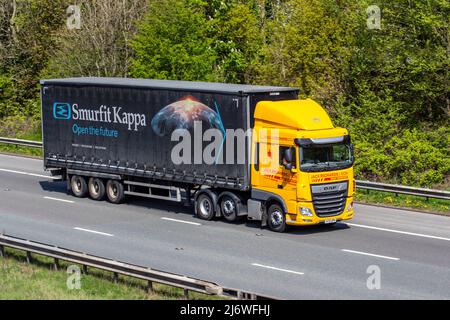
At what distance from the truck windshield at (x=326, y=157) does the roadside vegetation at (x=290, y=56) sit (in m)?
8.39

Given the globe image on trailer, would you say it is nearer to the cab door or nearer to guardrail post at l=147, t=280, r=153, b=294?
the cab door

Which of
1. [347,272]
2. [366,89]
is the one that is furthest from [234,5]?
[347,272]

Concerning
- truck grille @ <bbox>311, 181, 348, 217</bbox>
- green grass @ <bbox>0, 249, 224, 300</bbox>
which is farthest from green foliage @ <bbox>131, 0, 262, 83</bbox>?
green grass @ <bbox>0, 249, 224, 300</bbox>

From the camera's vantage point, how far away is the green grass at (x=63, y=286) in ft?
56.2

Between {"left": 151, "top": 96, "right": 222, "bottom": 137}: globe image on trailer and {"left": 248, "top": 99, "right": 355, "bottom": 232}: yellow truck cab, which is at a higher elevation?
{"left": 151, "top": 96, "right": 222, "bottom": 137}: globe image on trailer

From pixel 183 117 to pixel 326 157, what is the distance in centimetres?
458

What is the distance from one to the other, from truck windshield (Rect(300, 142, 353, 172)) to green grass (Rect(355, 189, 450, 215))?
4.92m

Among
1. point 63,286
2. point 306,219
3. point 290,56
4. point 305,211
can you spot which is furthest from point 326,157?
point 290,56

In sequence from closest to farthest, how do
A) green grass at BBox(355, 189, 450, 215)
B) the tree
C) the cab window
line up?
the cab window, green grass at BBox(355, 189, 450, 215), the tree

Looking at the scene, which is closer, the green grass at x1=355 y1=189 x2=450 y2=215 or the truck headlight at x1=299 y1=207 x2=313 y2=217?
the truck headlight at x1=299 y1=207 x2=313 y2=217

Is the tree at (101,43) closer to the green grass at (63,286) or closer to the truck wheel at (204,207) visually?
the truck wheel at (204,207)

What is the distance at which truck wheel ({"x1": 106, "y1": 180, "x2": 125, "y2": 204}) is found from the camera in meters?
28.6

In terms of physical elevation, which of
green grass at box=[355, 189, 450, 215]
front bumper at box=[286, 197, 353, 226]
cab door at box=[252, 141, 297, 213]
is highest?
cab door at box=[252, 141, 297, 213]

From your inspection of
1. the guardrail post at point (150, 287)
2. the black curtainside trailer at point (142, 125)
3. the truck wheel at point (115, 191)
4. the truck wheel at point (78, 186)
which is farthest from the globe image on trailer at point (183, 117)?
the guardrail post at point (150, 287)
